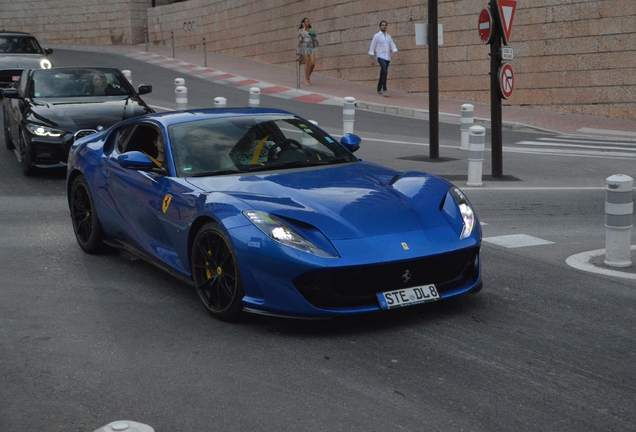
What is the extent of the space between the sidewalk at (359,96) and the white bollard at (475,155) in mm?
7816

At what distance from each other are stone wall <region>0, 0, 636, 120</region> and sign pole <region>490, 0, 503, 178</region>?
9.49 m

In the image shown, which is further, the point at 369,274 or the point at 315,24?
the point at 315,24

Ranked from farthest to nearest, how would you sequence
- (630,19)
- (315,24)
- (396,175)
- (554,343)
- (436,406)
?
(315,24)
(630,19)
(396,175)
(554,343)
(436,406)

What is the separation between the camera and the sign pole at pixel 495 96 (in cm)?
1265

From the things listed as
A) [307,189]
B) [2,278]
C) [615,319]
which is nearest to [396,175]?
[307,189]

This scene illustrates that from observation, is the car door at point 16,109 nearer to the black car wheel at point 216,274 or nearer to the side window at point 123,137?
the side window at point 123,137

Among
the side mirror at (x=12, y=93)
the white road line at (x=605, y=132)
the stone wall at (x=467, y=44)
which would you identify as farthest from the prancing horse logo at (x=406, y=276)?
the stone wall at (x=467, y=44)

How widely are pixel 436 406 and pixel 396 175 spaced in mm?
2441

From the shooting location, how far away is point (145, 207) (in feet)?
22.1

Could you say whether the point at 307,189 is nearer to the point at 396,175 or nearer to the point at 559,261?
the point at 396,175

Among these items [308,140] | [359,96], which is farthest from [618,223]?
[359,96]

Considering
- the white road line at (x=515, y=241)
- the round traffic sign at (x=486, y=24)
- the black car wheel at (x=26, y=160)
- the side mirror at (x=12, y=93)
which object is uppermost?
the round traffic sign at (x=486, y=24)

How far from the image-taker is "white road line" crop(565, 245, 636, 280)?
7148 mm

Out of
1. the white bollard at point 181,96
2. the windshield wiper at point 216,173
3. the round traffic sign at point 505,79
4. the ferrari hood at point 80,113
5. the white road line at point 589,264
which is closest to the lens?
the windshield wiper at point 216,173
